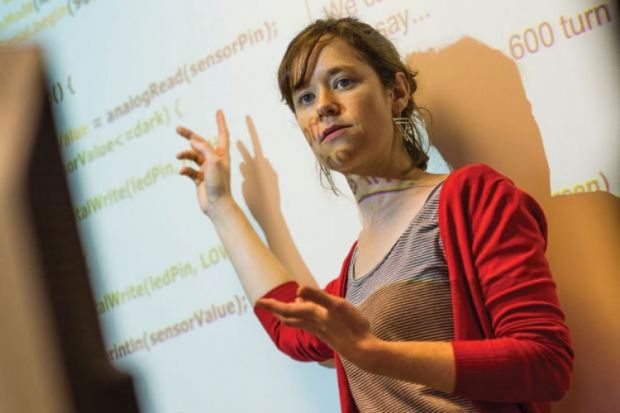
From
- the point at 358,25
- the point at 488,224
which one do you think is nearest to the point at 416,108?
the point at 358,25

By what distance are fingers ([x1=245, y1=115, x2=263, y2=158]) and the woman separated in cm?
16

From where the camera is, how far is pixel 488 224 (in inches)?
35.2

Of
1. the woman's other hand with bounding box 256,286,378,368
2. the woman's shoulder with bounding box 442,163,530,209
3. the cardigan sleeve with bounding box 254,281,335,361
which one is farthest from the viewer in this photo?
the cardigan sleeve with bounding box 254,281,335,361

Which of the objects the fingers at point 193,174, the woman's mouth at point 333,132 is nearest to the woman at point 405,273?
the woman's mouth at point 333,132

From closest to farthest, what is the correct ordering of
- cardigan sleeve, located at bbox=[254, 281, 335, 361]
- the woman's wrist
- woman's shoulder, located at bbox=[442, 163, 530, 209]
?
1. woman's shoulder, located at bbox=[442, 163, 530, 209]
2. cardigan sleeve, located at bbox=[254, 281, 335, 361]
3. the woman's wrist

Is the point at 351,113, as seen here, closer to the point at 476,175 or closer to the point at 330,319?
the point at 476,175

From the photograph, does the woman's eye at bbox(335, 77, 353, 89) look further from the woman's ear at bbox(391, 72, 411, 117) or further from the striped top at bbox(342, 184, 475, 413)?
the striped top at bbox(342, 184, 475, 413)

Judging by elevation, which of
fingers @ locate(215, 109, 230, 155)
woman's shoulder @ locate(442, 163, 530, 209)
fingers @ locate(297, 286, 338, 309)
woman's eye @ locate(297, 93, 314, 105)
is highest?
fingers @ locate(215, 109, 230, 155)

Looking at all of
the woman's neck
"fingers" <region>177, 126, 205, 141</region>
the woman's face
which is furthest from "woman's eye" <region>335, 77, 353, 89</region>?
"fingers" <region>177, 126, 205, 141</region>

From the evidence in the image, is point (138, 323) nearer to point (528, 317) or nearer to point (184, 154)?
point (184, 154)

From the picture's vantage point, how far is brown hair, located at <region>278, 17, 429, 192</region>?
41.4 inches

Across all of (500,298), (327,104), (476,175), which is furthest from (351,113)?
(500,298)

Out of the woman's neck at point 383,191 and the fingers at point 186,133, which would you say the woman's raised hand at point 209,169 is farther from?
the woman's neck at point 383,191

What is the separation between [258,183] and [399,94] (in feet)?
1.09
